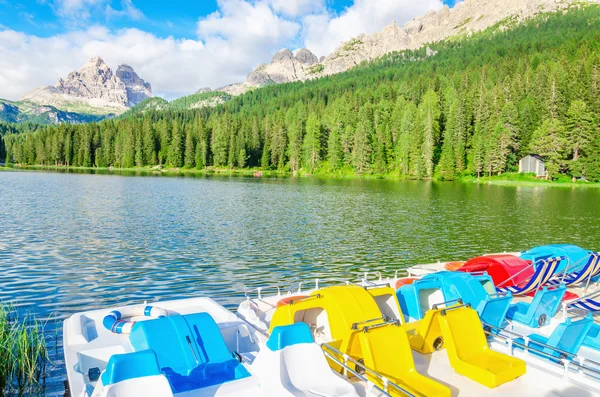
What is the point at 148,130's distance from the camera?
507ft

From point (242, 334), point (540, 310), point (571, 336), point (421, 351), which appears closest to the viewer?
point (421, 351)

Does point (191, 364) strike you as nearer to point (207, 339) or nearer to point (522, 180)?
point (207, 339)

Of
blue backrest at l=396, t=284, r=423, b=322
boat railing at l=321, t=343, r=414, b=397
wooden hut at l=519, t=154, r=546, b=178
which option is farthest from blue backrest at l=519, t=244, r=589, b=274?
wooden hut at l=519, t=154, r=546, b=178

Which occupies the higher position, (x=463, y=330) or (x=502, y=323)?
(x=463, y=330)

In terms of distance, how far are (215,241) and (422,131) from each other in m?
99.2

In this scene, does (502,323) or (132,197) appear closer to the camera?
(502,323)

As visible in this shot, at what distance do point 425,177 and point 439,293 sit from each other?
10522 centimetres

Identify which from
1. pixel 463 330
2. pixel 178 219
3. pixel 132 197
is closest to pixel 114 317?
pixel 463 330

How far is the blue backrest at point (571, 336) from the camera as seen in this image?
1008 centimetres

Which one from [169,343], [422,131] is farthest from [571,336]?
[422,131]

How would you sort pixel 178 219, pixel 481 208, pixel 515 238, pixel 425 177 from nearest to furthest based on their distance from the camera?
pixel 515 238
pixel 178 219
pixel 481 208
pixel 425 177

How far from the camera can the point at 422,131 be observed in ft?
383

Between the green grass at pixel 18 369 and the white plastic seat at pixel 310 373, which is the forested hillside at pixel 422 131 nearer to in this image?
the white plastic seat at pixel 310 373

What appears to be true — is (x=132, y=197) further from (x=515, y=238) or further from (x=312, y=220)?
(x=515, y=238)
